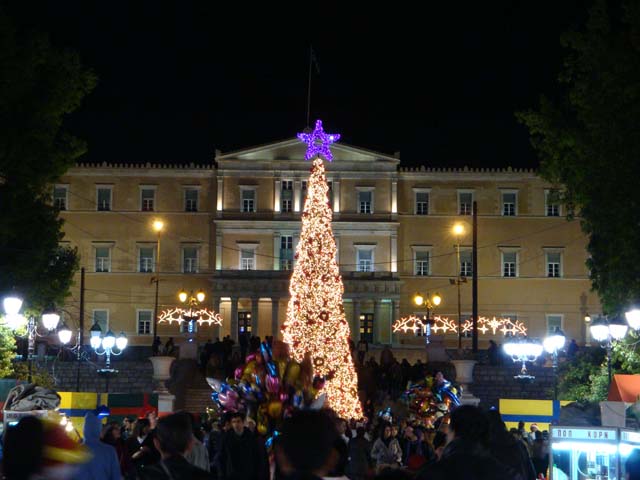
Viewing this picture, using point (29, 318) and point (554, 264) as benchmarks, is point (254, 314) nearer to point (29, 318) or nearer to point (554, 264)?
point (554, 264)

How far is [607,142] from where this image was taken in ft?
82.7

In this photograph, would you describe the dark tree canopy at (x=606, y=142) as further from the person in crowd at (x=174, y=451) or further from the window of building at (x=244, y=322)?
the window of building at (x=244, y=322)

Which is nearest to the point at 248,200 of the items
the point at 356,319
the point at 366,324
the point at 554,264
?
the point at 356,319

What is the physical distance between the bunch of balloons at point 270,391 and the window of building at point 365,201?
47.2 meters

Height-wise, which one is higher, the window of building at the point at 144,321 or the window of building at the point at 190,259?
the window of building at the point at 190,259

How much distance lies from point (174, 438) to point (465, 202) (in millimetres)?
58074

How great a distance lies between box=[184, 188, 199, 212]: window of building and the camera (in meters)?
63.2

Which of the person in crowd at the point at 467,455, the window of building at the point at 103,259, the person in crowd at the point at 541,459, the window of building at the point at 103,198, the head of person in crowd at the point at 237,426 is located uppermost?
the window of building at the point at 103,198

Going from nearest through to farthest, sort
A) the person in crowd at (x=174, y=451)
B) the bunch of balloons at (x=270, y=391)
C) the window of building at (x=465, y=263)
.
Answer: the person in crowd at (x=174, y=451)
the bunch of balloons at (x=270, y=391)
the window of building at (x=465, y=263)

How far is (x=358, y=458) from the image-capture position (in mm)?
14305

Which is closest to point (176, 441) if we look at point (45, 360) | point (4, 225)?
point (4, 225)

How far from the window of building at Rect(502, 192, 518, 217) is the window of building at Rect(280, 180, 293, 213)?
1085 cm

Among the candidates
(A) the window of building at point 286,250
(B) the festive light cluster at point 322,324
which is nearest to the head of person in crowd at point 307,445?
(B) the festive light cluster at point 322,324

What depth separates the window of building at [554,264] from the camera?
63.3m
